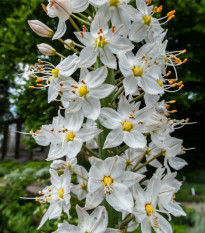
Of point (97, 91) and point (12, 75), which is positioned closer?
point (97, 91)

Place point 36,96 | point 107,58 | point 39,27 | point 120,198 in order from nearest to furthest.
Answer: point 120,198 < point 107,58 < point 39,27 < point 36,96

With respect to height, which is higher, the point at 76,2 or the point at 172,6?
the point at 172,6

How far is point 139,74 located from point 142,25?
26 cm

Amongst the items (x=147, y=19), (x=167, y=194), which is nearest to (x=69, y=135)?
(x=167, y=194)

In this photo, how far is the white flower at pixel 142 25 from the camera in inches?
48.2

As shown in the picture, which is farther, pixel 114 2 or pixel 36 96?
pixel 36 96

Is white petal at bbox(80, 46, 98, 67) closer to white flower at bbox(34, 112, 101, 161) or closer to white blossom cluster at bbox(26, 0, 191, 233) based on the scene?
white blossom cluster at bbox(26, 0, 191, 233)

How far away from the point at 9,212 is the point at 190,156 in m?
7.20

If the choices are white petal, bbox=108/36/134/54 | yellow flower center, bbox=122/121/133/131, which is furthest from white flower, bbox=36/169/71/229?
white petal, bbox=108/36/134/54

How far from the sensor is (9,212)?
3.89 metres

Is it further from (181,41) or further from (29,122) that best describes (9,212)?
(181,41)

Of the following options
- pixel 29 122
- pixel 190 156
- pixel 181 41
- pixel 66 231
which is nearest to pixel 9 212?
pixel 29 122

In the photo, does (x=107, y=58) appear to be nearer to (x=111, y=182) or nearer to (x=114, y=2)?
(x=114, y=2)

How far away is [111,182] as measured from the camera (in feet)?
3.56
